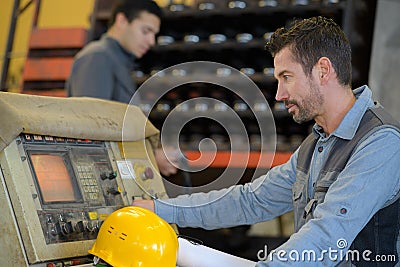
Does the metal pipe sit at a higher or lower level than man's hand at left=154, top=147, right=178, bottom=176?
higher

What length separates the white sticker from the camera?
2.34 m

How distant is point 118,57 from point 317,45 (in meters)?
1.62

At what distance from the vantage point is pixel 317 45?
2.12 m

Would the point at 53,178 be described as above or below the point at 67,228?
above

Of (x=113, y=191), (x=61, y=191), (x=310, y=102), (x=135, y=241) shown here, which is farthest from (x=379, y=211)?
(x=61, y=191)

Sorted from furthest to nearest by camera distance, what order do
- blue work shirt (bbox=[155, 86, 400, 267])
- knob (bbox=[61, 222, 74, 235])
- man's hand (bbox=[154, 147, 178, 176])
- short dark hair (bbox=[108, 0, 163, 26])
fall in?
short dark hair (bbox=[108, 0, 163, 26]), man's hand (bbox=[154, 147, 178, 176]), knob (bbox=[61, 222, 74, 235]), blue work shirt (bbox=[155, 86, 400, 267])

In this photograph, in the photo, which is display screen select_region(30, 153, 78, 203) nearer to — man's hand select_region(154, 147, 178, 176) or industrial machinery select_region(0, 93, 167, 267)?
industrial machinery select_region(0, 93, 167, 267)

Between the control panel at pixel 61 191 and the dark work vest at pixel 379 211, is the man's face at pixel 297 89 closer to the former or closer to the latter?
the dark work vest at pixel 379 211

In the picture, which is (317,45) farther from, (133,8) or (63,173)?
(133,8)

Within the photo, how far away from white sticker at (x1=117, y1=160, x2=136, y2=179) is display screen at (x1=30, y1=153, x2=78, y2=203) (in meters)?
0.25

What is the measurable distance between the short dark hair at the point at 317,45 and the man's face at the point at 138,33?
5.14 feet

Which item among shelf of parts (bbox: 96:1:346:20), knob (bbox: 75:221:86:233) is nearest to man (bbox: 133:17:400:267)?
knob (bbox: 75:221:86:233)

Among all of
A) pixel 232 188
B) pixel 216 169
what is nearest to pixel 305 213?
pixel 232 188

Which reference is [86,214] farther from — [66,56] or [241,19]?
[66,56]
